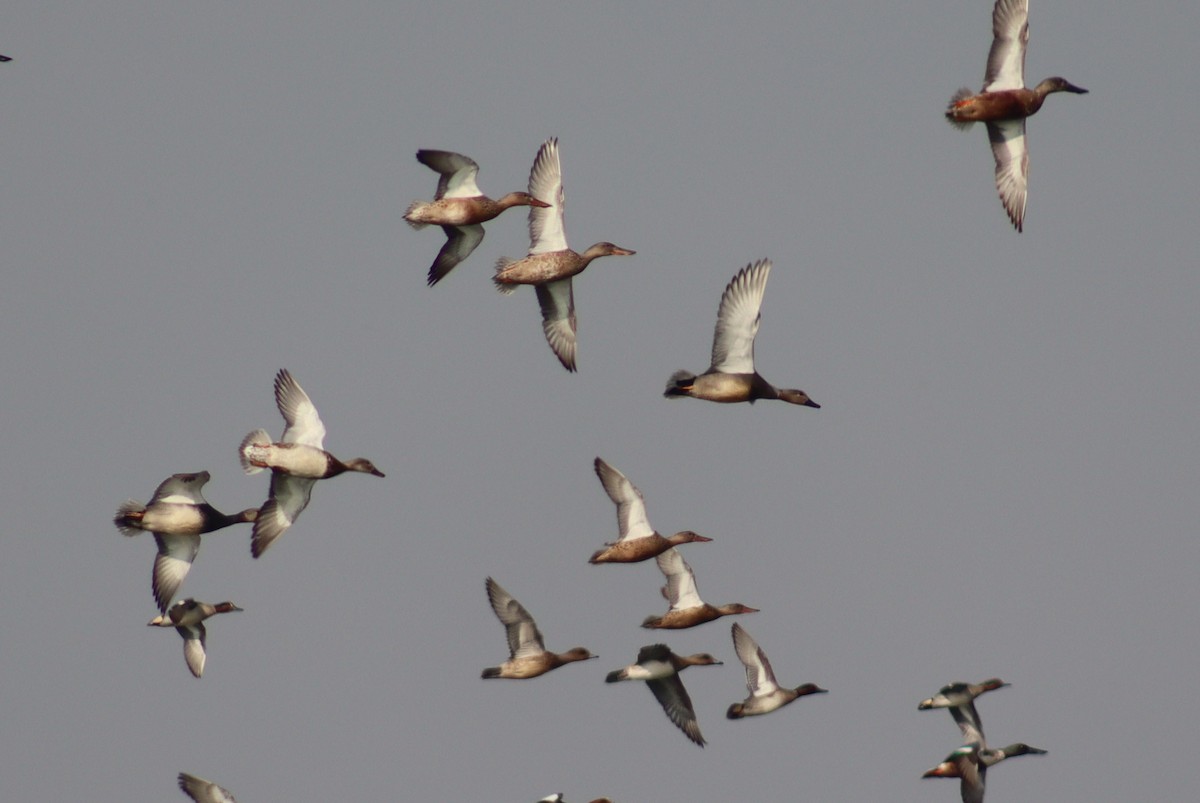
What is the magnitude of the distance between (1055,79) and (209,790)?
15.8 m

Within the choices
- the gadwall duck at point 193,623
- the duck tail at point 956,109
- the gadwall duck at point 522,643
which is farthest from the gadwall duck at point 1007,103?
the gadwall duck at point 193,623

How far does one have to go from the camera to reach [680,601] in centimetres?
3325

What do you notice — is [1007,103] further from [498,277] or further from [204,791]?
[204,791]

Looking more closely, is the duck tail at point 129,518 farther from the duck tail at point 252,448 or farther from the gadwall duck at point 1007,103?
the gadwall duck at point 1007,103

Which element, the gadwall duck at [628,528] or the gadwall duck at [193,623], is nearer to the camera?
the gadwall duck at [628,528]

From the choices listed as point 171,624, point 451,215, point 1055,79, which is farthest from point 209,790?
point 1055,79

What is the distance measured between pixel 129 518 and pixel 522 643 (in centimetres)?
608

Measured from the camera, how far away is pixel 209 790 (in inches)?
1241

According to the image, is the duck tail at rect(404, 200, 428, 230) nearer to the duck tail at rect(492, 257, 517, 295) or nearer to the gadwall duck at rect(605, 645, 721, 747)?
the duck tail at rect(492, 257, 517, 295)

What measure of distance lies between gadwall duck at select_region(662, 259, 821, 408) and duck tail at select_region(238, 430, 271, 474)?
5547 millimetres

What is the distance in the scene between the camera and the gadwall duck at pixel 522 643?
3253 cm

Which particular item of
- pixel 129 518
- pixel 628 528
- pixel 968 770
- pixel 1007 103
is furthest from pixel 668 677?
pixel 1007 103

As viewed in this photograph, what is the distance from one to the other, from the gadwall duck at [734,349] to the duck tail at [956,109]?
10.3 ft

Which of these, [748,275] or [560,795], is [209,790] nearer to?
[560,795]
